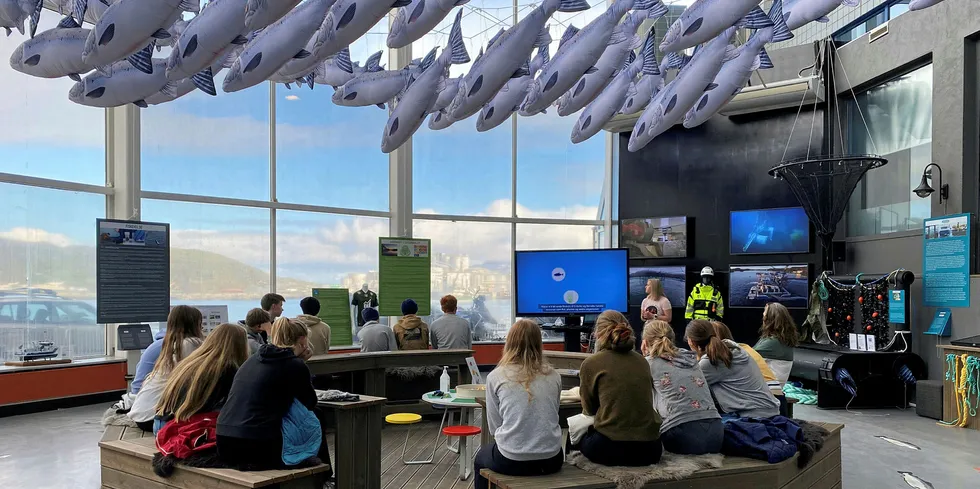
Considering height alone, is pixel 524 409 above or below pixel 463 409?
above

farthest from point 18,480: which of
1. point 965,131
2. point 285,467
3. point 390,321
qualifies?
point 965,131

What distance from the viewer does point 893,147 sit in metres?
9.81

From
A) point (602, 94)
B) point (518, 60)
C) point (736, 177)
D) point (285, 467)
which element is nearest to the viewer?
point (285, 467)

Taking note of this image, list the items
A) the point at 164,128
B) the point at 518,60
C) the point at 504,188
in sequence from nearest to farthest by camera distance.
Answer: the point at 518,60 → the point at 164,128 → the point at 504,188

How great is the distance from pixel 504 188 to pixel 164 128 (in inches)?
212

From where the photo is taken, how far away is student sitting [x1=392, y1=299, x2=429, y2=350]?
7891mm

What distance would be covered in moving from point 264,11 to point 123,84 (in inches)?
58.5

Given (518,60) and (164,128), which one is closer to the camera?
(518,60)

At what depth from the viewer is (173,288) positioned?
1003 centimetres

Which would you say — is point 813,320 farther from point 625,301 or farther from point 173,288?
point 173,288

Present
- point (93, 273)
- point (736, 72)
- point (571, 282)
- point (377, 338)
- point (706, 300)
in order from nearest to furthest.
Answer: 1. point (736, 72)
2. point (377, 338)
3. point (93, 273)
4. point (571, 282)
5. point (706, 300)

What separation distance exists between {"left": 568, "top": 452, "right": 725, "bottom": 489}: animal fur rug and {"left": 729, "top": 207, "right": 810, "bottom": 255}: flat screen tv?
7210mm

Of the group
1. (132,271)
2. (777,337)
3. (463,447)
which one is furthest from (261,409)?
(132,271)

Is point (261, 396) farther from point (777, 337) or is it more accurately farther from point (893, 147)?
point (893, 147)
